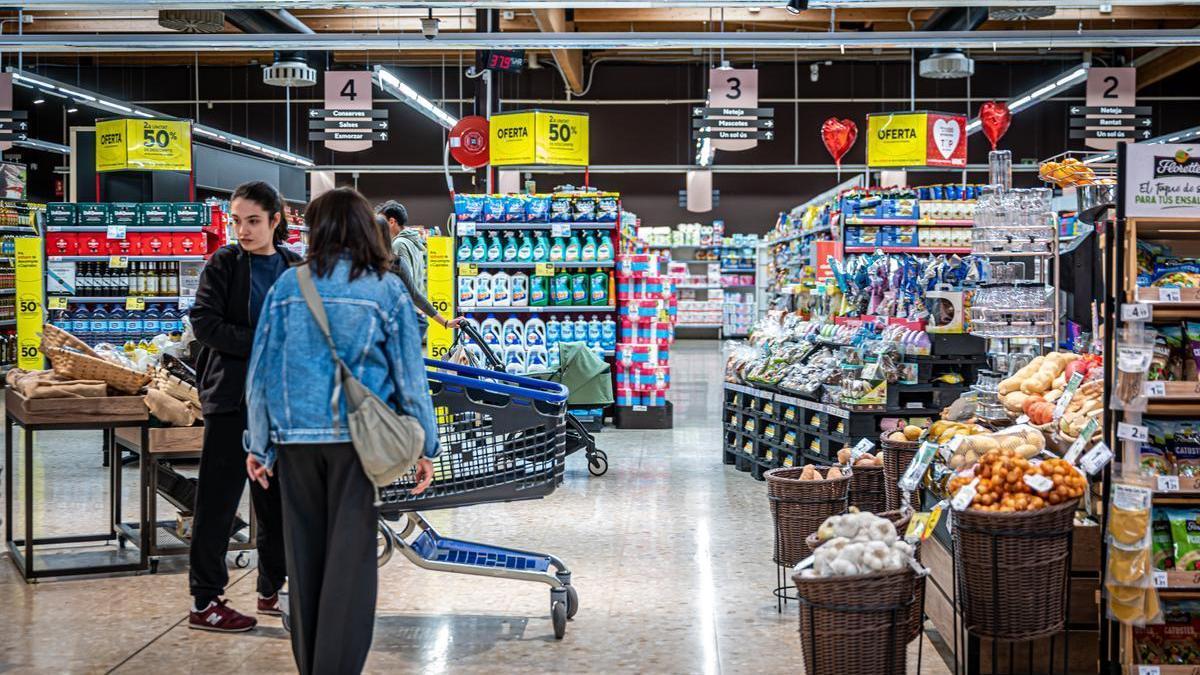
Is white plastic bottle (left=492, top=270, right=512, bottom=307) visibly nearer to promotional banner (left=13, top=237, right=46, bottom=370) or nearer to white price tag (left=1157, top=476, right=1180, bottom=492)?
promotional banner (left=13, top=237, right=46, bottom=370)

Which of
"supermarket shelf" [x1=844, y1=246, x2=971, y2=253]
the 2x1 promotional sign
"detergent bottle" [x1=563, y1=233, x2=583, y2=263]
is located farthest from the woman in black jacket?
the 2x1 promotional sign

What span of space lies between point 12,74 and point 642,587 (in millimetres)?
12919

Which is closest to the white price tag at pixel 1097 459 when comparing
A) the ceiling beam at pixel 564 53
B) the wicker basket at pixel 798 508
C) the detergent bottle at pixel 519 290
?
the wicker basket at pixel 798 508

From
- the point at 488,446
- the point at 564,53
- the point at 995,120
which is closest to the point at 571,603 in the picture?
the point at 488,446

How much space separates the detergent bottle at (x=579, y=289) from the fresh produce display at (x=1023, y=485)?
6.98m

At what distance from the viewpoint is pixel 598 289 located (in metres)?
10.3

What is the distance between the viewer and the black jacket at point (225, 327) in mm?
4113

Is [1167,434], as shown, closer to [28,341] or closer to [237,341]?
[237,341]

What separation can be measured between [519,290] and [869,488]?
227 inches

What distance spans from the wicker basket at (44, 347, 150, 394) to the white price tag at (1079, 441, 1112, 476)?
370cm

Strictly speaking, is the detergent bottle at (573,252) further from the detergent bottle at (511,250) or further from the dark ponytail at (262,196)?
the dark ponytail at (262,196)

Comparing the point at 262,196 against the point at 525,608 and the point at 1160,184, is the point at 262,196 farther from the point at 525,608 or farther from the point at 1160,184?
the point at 1160,184

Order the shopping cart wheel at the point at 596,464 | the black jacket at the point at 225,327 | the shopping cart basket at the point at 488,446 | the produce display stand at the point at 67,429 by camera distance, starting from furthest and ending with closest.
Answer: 1. the shopping cart wheel at the point at 596,464
2. the produce display stand at the point at 67,429
3. the black jacket at the point at 225,327
4. the shopping cart basket at the point at 488,446

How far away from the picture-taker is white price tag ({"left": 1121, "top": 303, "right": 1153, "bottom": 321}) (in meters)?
3.32
